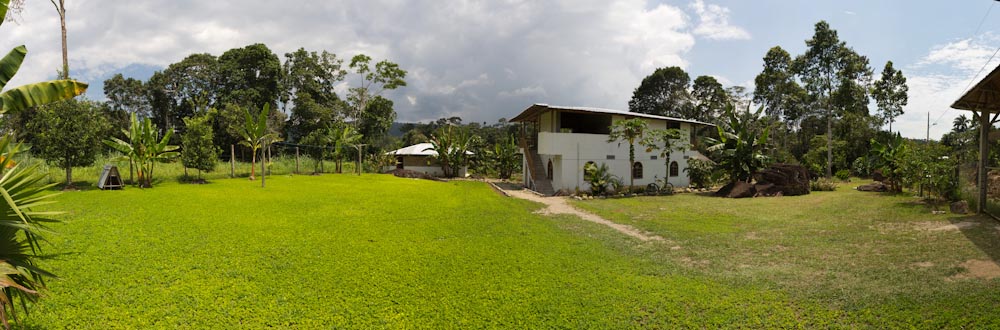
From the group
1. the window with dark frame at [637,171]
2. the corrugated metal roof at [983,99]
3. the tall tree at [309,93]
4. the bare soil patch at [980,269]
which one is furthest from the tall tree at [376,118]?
the bare soil patch at [980,269]

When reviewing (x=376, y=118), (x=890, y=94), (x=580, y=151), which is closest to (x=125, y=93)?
(x=376, y=118)

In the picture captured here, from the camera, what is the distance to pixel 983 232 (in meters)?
8.07

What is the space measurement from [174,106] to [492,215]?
40043 millimetres

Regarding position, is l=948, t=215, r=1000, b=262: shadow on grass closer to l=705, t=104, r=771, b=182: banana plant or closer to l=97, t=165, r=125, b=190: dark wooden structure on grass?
l=705, t=104, r=771, b=182: banana plant

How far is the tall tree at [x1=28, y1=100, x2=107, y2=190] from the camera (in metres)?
14.3

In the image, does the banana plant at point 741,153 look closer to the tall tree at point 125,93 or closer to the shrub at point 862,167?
the shrub at point 862,167

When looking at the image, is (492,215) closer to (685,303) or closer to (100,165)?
(685,303)

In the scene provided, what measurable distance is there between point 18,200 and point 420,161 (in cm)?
2934

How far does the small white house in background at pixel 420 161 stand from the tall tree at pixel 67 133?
18.3 m

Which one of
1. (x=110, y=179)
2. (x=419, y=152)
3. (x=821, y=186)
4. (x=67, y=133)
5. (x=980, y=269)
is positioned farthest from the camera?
(x=419, y=152)

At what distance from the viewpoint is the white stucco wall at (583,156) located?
19922 mm

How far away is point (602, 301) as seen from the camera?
5.31 m

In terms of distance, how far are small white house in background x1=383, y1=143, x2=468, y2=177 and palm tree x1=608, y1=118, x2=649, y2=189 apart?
13.4m

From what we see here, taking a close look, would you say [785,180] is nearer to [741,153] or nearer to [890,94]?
[741,153]
